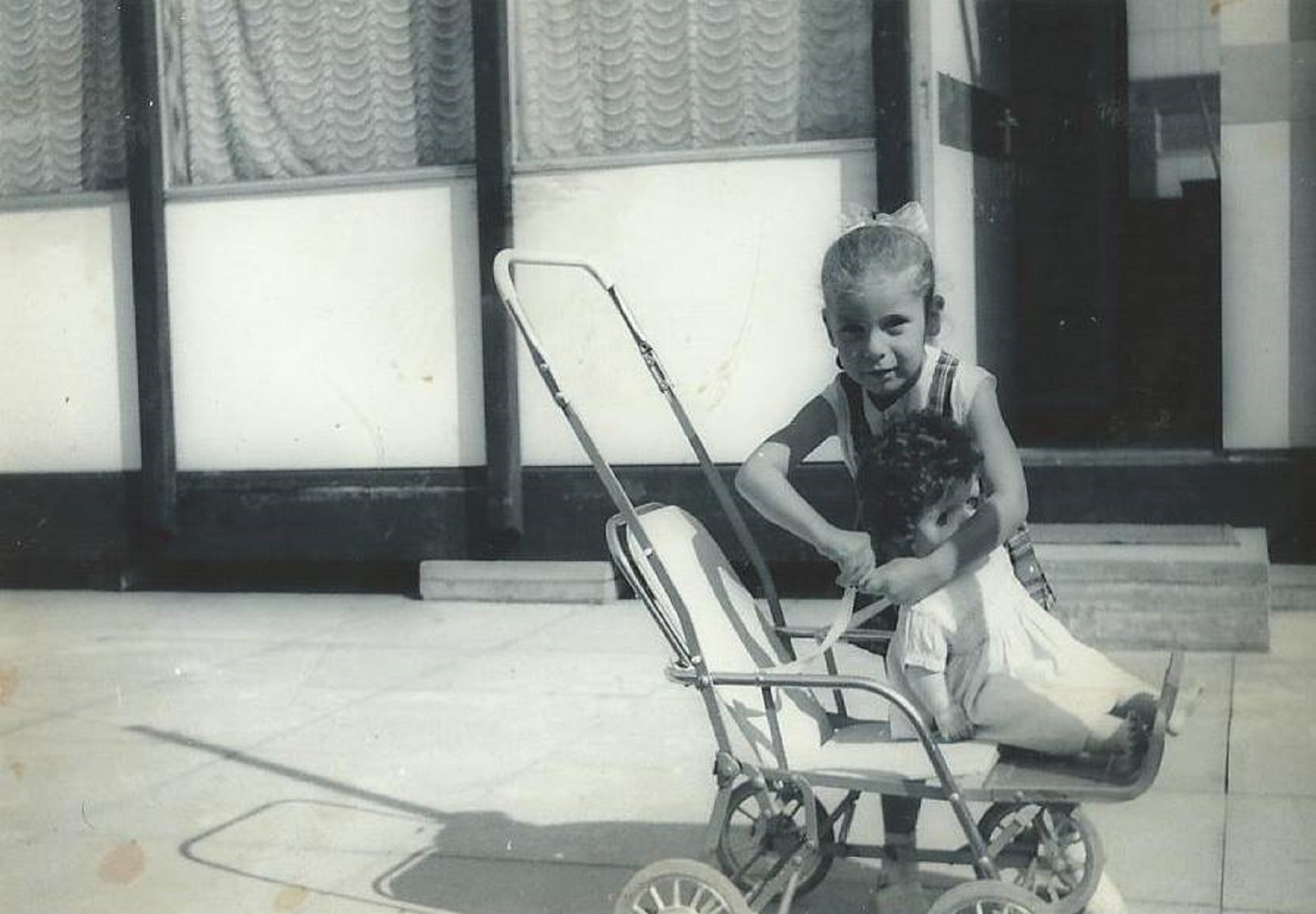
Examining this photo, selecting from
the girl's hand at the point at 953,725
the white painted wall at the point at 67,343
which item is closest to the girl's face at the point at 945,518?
the girl's hand at the point at 953,725

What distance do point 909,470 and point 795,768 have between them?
70 cm

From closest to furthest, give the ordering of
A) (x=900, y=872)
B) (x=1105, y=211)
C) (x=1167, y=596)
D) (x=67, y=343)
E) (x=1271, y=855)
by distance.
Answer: (x=900, y=872), (x=1271, y=855), (x=1167, y=596), (x=1105, y=211), (x=67, y=343)

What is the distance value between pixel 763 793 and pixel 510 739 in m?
2.31

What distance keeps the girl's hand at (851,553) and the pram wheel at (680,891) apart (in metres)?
0.68

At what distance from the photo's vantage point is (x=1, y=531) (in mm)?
9672

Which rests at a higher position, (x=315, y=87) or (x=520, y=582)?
(x=315, y=87)

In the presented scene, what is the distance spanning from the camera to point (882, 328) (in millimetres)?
3641

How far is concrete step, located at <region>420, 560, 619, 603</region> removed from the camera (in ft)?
27.2

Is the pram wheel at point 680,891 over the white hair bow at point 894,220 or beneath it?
beneath

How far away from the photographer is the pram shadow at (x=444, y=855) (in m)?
4.21

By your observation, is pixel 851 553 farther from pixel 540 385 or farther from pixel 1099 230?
pixel 1099 230

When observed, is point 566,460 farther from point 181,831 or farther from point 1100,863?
point 1100,863

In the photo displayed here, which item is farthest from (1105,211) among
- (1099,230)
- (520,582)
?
(520,582)

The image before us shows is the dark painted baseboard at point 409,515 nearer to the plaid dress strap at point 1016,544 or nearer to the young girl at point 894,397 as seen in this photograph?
the plaid dress strap at point 1016,544
